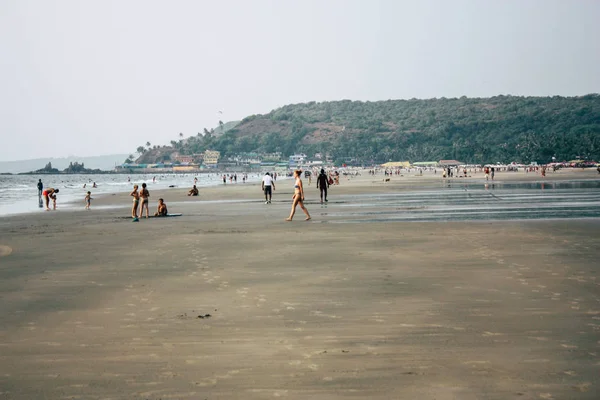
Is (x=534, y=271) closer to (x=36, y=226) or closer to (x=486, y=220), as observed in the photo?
(x=486, y=220)

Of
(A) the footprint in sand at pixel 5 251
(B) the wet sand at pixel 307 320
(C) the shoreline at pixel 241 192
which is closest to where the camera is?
(B) the wet sand at pixel 307 320

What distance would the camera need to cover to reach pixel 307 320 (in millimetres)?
7895

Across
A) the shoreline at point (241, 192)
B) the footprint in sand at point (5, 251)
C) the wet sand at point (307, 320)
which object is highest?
the wet sand at point (307, 320)

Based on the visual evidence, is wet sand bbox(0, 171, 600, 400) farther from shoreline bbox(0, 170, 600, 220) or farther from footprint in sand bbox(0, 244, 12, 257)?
shoreline bbox(0, 170, 600, 220)

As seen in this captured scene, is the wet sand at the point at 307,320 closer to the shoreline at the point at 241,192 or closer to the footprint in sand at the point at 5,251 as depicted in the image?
the footprint in sand at the point at 5,251

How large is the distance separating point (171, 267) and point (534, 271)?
6418 millimetres

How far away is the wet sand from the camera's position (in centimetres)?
551

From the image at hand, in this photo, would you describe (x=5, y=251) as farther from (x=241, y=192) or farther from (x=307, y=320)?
(x=241, y=192)

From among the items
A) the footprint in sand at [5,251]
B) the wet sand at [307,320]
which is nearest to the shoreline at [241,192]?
the footprint in sand at [5,251]

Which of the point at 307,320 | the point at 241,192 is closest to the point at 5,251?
the point at 307,320

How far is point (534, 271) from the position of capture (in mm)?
11297

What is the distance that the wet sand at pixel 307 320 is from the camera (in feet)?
18.1

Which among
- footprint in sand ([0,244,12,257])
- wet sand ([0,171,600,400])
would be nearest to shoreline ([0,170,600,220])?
footprint in sand ([0,244,12,257])

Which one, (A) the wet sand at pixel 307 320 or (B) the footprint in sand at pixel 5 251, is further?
(B) the footprint in sand at pixel 5 251
